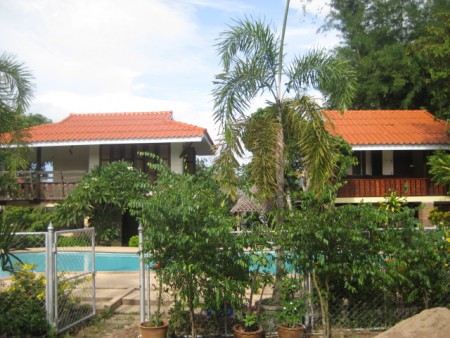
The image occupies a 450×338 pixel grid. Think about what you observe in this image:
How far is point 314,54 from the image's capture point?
25.5 feet

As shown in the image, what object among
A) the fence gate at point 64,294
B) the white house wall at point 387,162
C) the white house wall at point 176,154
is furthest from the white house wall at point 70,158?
the fence gate at point 64,294

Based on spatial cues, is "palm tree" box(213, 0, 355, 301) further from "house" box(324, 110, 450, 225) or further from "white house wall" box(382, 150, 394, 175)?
"white house wall" box(382, 150, 394, 175)

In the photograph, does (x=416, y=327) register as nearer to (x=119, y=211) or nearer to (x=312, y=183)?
(x=312, y=183)

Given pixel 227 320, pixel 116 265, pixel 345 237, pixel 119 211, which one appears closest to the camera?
pixel 345 237

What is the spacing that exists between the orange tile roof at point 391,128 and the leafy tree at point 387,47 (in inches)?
78.2

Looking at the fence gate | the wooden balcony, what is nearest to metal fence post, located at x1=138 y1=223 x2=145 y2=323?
the fence gate

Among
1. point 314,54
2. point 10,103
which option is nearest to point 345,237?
point 314,54

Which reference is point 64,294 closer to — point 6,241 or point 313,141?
point 6,241

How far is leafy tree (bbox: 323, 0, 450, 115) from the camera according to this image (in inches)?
933

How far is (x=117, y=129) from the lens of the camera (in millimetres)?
21062

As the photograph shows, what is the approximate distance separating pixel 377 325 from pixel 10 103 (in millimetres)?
7853

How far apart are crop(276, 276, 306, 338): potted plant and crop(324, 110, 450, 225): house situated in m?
13.1

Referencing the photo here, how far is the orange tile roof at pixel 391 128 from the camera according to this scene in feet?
63.3

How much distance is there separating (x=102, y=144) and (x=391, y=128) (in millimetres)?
12964
